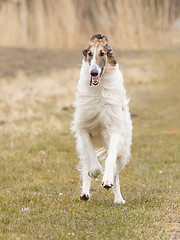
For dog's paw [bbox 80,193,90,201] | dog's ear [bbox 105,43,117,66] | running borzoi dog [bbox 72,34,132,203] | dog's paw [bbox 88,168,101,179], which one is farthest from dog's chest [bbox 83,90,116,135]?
dog's paw [bbox 80,193,90,201]

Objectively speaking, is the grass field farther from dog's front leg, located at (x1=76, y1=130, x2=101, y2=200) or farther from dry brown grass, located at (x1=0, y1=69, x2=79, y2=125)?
dog's front leg, located at (x1=76, y1=130, x2=101, y2=200)

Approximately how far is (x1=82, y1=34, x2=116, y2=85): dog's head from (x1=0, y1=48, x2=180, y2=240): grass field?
170 centimetres

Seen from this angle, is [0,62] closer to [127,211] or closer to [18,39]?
[18,39]

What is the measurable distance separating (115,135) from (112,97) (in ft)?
1.68

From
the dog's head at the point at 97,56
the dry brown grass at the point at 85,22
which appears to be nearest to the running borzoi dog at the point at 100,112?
the dog's head at the point at 97,56

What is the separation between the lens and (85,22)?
31.4 metres

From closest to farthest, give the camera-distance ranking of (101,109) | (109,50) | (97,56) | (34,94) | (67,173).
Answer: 1. (97,56)
2. (109,50)
3. (101,109)
4. (67,173)
5. (34,94)

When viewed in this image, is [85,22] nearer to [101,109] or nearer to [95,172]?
[101,109]

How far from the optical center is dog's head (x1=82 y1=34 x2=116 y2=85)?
5.38 metres

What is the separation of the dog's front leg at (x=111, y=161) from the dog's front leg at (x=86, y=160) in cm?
23

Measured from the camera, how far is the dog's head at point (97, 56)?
5383 millimetres

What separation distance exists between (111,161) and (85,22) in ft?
88.4

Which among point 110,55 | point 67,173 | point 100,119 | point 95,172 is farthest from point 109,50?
point 67,173

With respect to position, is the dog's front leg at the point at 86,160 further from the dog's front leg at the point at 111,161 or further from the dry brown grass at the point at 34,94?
the dry brown grass at the point at 34,94
